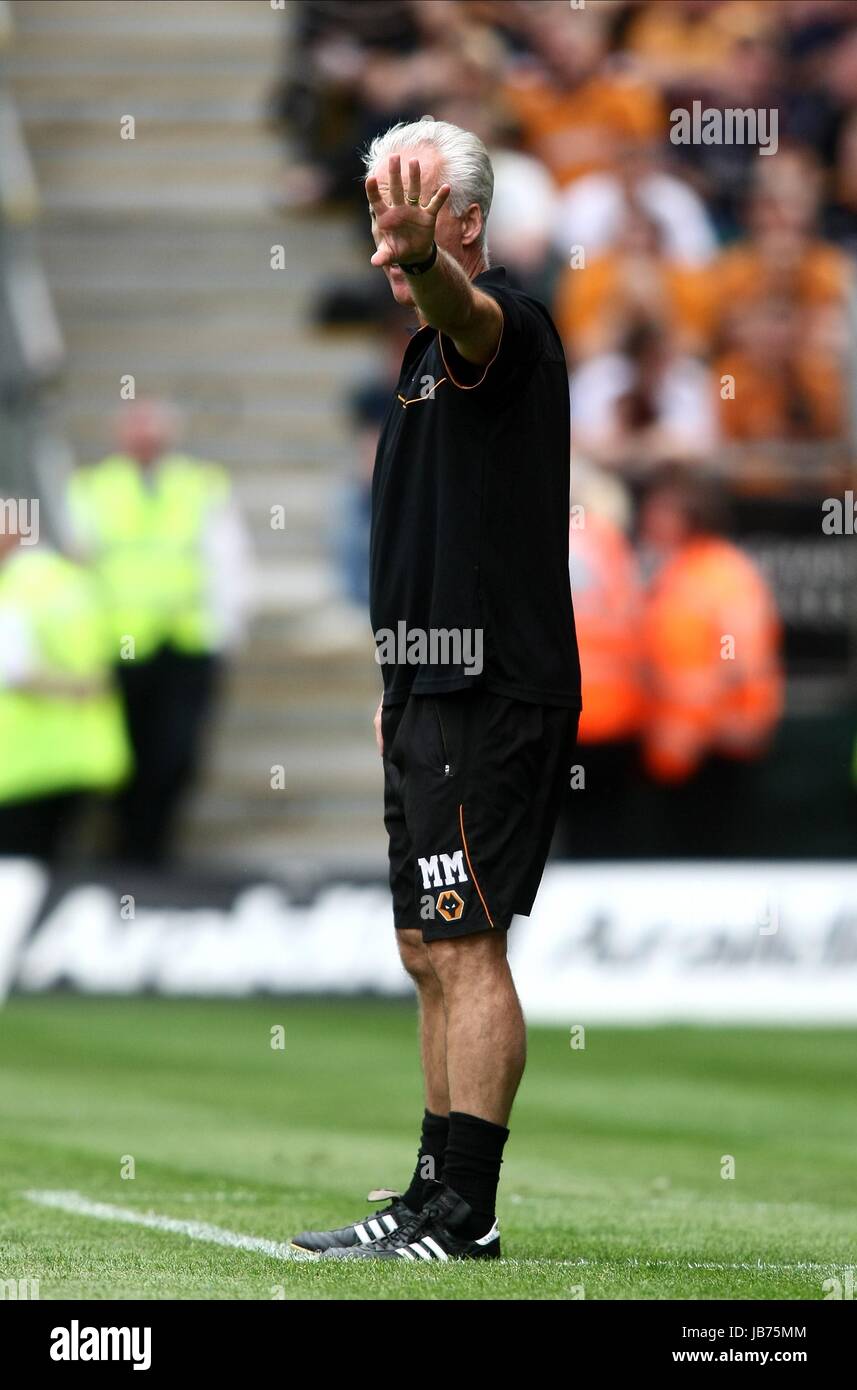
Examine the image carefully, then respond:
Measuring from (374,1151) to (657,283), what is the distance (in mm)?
8325

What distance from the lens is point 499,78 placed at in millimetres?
16078

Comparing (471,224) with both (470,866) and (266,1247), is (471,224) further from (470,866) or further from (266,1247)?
(266,1247)

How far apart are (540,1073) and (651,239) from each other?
670 centimetres

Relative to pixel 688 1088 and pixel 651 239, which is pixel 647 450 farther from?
pixel 688 1088

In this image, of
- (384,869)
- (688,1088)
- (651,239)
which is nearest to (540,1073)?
(688,1088)

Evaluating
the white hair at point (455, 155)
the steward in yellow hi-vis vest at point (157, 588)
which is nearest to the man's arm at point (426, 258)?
the white hair at point (455, 155)

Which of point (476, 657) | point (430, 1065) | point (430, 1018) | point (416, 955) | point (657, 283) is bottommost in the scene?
point (430, 1065)

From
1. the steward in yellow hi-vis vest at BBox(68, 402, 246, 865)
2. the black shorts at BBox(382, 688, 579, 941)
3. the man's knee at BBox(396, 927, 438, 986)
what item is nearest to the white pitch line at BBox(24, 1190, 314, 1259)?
the man's knee at BBox(396, 927, 438, 986)

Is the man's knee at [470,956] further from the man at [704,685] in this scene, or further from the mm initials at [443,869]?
the man at [704,685]

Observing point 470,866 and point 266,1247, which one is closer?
point 470,866

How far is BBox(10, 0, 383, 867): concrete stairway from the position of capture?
1569 cm

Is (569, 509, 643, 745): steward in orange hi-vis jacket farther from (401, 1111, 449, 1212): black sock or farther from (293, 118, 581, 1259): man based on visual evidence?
(293, 118, 581, 1259): man

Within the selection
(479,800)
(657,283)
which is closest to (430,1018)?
(479,800)

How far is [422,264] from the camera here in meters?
4.96
